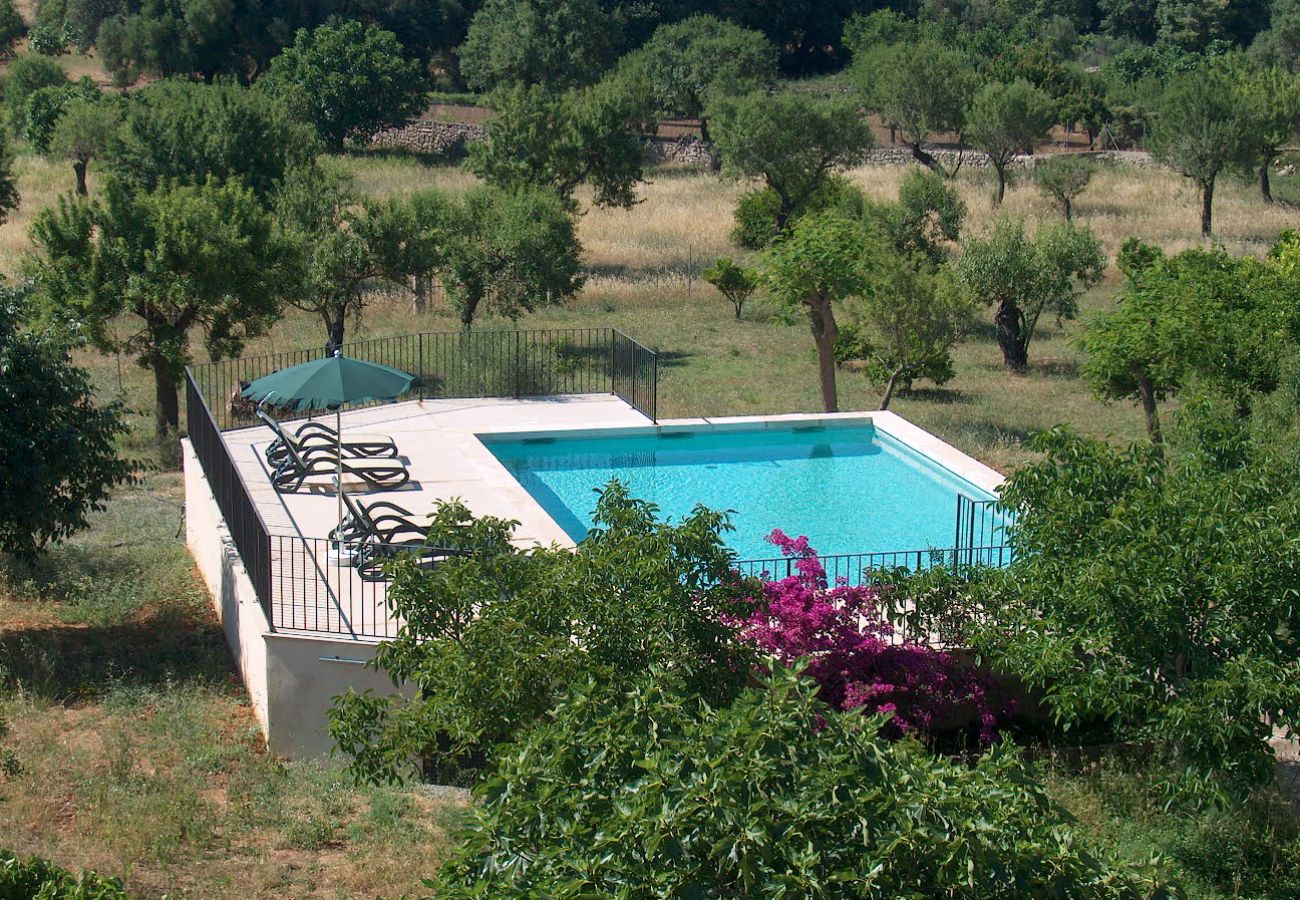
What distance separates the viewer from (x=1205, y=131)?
1593 inches

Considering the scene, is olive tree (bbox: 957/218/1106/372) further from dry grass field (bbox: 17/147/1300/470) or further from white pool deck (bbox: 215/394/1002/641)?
white pool deck (bbox: 215/394/1002/641)

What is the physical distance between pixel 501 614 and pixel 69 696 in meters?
5.84

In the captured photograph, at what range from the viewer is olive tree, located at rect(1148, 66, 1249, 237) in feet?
132

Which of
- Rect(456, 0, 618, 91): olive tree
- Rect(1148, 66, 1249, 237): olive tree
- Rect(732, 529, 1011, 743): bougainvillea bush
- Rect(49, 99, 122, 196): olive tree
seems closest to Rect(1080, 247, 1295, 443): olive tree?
Rect(732, 529, 1011, 743): bougainvillea bush

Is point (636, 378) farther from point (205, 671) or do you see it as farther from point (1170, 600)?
Result: point (1170, 600)

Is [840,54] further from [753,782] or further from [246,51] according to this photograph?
[753,782]

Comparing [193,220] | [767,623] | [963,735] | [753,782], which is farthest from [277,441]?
[753,782]

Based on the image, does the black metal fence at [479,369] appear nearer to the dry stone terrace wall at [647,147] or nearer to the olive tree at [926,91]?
the olive tree at [926,91]

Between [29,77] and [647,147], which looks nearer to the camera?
[647,147]

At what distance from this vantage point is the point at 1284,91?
4488 cm

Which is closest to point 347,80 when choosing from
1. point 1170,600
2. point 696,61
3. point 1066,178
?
point 696,61

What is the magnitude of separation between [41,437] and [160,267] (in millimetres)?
7045

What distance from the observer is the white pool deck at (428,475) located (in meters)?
12.7

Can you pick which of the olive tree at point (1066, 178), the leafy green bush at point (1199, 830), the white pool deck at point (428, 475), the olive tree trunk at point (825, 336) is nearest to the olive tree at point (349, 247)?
the white pool deck at point (428, 475)
